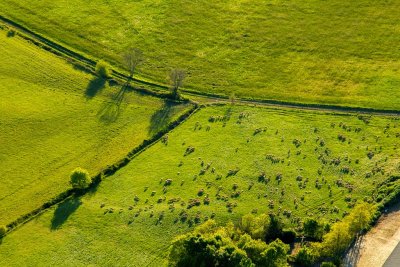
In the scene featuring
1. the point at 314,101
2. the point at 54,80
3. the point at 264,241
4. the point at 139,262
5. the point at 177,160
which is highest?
the point at 314,101

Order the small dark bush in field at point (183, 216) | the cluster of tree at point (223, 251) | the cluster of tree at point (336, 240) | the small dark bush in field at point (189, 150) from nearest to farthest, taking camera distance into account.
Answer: the cluster of tree at point (223, 251)
the cluster of tree at point (336, 240)
the small dark bush in field at point (183, 216)
the small dark bush in field at point (189, 150)

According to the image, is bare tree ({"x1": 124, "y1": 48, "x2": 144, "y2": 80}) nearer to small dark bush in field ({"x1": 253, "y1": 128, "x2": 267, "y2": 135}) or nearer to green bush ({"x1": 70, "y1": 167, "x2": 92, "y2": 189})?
small dark bush in field ({"x1": 253, "y1": 128, "x2": 267, "y2": 135})

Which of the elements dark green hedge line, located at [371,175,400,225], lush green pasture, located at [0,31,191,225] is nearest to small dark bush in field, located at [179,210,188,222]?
lush green pasture, located at [0,31,191,225]

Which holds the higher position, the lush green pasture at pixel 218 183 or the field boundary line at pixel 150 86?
the field boundary line at pixel 150 86

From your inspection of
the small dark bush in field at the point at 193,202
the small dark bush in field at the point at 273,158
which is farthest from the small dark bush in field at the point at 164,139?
the small dark bush in field at the point at 273,158

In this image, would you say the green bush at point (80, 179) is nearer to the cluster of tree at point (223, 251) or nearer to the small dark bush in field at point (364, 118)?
the cluster of tree at point (223, 251)

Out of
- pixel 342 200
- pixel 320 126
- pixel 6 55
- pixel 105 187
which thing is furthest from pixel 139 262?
pixel 6 55

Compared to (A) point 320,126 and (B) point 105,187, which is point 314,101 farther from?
(B) point 105,187
